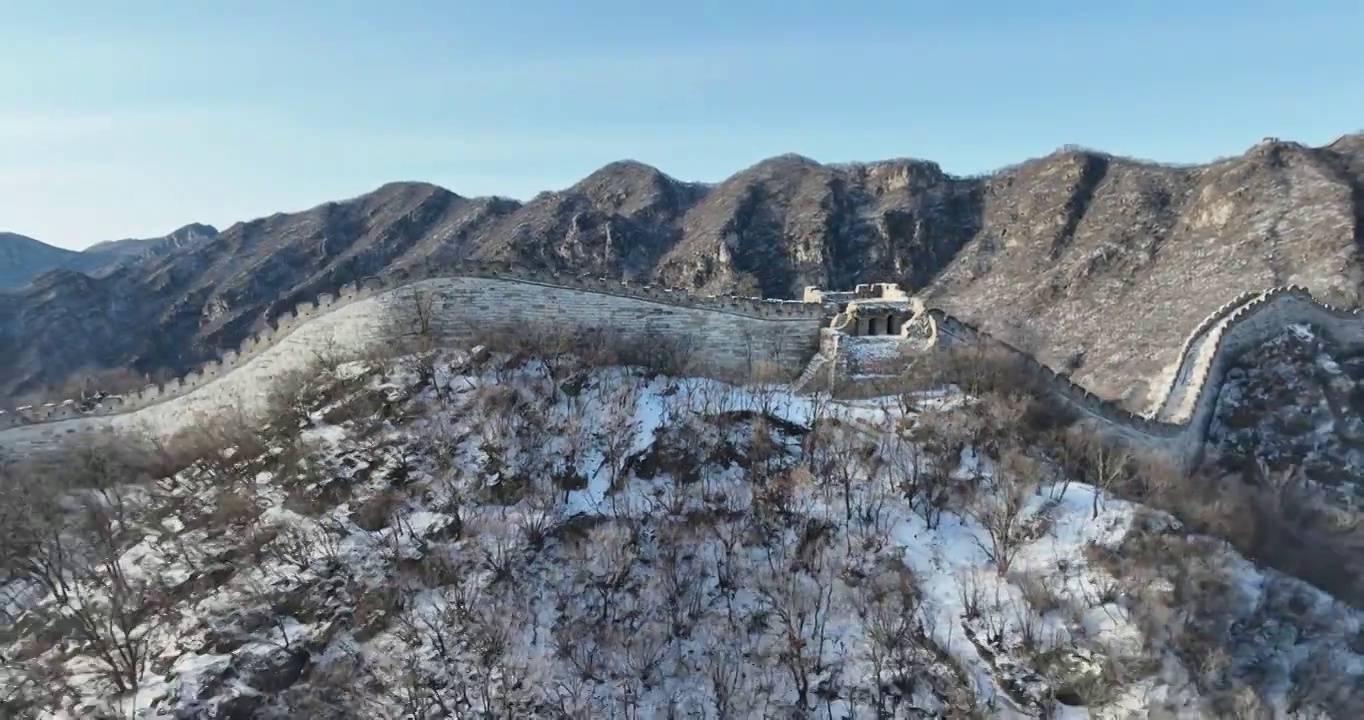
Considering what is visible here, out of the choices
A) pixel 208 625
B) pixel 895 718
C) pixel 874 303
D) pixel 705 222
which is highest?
pixel 705 222

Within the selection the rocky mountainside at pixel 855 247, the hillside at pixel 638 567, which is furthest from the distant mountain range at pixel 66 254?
the hillside at pixel 638 567

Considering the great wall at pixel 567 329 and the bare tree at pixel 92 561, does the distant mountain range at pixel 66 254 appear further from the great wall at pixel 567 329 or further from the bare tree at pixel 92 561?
the bare tree at pixel 92 561

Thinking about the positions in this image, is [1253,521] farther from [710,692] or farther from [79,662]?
[79,662]

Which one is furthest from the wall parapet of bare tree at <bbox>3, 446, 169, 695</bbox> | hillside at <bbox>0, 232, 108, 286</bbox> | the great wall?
hillside at <bbox>0, 232, 108, 286</bbox>

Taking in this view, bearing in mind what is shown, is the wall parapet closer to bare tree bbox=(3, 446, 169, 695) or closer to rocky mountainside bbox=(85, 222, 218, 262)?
bare tree bbox=(3, 446, 169, 695)

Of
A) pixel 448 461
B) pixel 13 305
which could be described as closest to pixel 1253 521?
pixel 448 461

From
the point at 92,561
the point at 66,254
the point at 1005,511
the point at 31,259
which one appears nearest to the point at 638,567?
the point at 1005,511
